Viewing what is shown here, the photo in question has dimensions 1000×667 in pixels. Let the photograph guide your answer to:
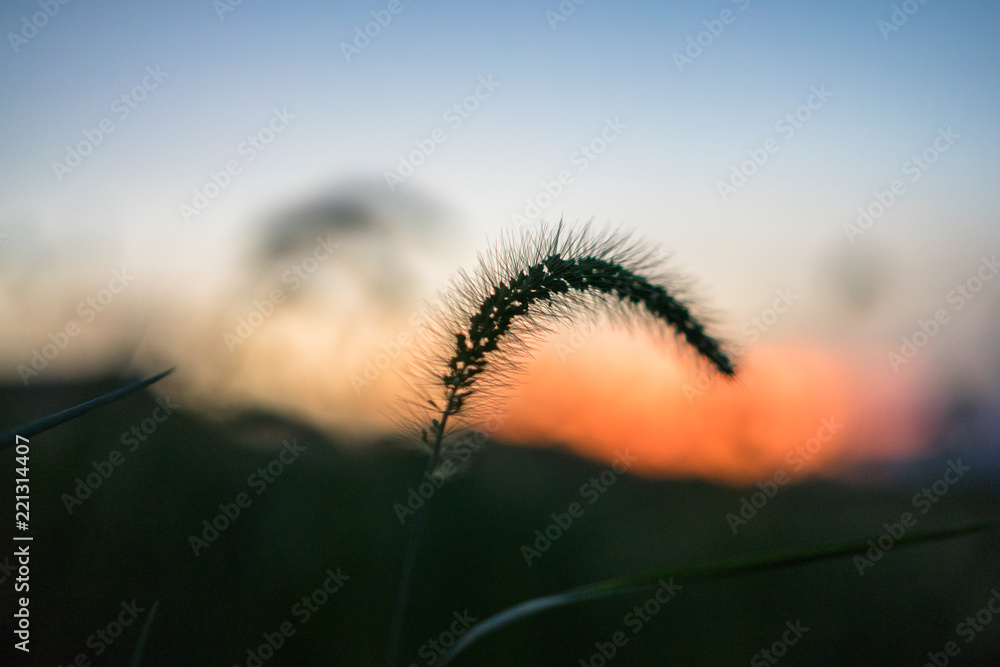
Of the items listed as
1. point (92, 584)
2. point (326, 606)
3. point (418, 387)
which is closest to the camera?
point (418, 387)

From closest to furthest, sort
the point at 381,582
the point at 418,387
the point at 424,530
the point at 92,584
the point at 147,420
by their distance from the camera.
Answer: the point at 418,387, the point at 92,584, the point at 381,582, the point at 147,420, the point at 424,530

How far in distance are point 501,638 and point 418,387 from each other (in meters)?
1.73

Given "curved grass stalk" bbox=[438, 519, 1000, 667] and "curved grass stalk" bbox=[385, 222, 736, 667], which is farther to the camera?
"curved grass stalk" bbox=[385, 222, 736, 667]

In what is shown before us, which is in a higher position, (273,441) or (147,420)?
(273,441)

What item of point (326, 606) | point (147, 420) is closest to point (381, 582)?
point (326, 606)

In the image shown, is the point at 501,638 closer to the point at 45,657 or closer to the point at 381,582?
the point at 381,582

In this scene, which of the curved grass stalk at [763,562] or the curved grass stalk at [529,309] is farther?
the curved grass stalk at [529,309]

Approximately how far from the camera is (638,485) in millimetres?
→ 4133

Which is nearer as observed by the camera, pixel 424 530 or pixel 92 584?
pixel 92 584

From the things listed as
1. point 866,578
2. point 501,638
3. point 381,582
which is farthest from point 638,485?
point 381,582

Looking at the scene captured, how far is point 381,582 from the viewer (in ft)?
9.46

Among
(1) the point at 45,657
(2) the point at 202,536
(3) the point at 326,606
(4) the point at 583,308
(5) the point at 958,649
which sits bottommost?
(1) the point at 45,657

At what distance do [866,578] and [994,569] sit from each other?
1.98 feet

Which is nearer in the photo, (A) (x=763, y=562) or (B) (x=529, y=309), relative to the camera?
(A) (x=763, y=562)
